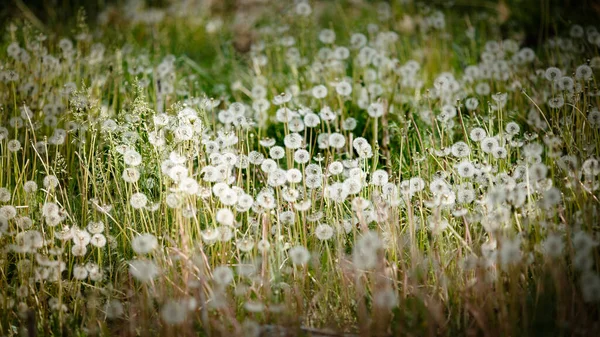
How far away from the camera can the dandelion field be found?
1.92m

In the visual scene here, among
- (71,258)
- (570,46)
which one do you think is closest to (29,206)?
(71,258)

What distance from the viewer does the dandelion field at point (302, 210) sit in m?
1.92

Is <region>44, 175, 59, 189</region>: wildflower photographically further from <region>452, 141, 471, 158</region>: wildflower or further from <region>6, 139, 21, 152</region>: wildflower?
<region>452, 141, 471, 158</region>: wildflower

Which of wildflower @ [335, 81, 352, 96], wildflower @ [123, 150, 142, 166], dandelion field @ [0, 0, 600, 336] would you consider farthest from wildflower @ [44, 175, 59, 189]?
wildflower @ [335, 81, 352, 96]

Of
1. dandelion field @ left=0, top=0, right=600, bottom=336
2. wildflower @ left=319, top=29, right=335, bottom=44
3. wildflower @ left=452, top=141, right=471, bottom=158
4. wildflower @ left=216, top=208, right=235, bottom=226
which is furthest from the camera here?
wildflower @ left=319, top=29, right=335, bottom=44

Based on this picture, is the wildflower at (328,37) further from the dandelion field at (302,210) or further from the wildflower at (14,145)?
the wildflower at (14,145)

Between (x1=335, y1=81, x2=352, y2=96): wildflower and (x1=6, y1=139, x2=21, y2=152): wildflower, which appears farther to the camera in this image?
(x1=335, y1=81, x2=352, y2=96): wildflower

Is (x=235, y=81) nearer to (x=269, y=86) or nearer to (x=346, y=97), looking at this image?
(x=269, y=86)

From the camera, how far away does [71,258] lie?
244 centimetres

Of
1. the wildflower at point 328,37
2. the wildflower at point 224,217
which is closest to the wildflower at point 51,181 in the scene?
the wildflower at point 224,217

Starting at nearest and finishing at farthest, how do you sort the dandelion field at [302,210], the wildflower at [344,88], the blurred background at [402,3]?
the dandelion field at [302,210] → the wildflower at [344,88] → the blurred background at [402,3]

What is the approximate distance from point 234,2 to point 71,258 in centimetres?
519

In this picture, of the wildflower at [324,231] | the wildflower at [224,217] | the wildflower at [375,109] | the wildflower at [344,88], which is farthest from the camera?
the wildflower at [344,88]

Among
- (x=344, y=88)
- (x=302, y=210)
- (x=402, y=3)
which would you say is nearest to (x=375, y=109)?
(x=344, y=88)
